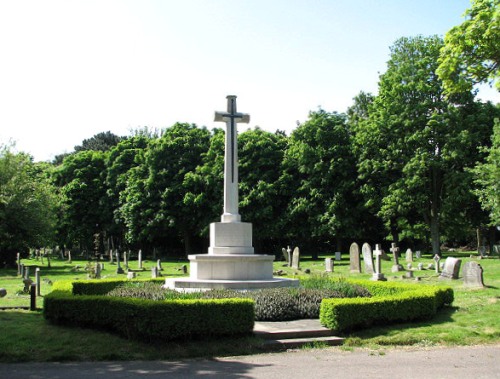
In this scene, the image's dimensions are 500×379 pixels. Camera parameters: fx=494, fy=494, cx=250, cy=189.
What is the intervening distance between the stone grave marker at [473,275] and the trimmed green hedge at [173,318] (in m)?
10.0

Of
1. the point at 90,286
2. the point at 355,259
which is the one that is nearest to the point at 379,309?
the point at 90,286

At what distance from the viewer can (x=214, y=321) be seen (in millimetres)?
9453

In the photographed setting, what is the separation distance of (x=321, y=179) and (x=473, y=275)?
2288 cm

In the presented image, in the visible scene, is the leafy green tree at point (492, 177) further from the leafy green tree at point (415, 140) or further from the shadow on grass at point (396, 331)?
the shadow on grass at point (396, 331)

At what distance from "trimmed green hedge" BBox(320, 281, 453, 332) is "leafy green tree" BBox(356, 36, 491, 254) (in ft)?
74.1

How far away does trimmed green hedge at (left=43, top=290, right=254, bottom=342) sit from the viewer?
361 inches

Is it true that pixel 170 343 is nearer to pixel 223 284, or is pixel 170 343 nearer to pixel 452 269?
pixel 223 284


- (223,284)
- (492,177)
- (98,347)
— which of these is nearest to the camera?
(98,347)

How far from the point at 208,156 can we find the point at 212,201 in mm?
3990

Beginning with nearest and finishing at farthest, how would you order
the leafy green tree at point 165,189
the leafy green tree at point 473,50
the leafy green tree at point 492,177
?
the leafy green tree at point 473,50, the leafy green tree at point 492,177, the leafy green tree at point 165,189

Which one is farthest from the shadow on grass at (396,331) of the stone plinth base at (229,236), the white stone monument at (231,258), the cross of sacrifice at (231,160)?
the cross of sacrifice at (231,160)

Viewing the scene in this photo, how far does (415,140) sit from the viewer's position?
3359cm

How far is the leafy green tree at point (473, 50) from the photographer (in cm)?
1272

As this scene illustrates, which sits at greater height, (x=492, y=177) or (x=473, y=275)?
(x=492, y=177)
